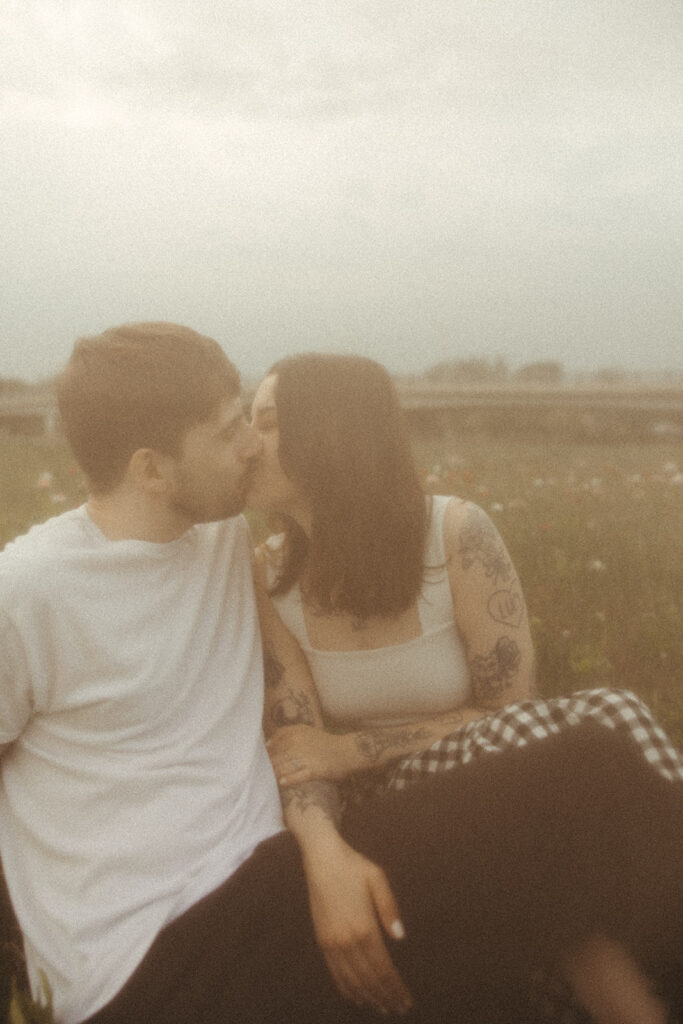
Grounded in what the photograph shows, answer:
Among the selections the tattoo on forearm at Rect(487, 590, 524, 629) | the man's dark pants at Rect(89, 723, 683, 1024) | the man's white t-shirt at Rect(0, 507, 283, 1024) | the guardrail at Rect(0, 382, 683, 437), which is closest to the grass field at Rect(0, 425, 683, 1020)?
the man's white t-shirt at Rect(0, 507, 283, 1024)

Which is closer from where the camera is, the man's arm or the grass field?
the man's arm

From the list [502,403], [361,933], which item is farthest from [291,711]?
[502,403]

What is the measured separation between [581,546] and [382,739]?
2.66 m

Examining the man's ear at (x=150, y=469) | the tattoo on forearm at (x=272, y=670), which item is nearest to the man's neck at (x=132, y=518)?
the man's ear at (x=150, y=469)

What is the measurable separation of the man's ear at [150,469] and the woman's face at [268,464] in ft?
1.29

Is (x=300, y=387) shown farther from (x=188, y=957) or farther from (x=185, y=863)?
(x=188, y=957)

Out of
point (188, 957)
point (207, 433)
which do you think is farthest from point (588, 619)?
point (188, 957)

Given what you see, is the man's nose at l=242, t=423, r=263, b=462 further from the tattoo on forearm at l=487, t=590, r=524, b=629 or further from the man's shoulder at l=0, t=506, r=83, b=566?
the tattoo on forearm at l=487, t=590, r=524, b=629

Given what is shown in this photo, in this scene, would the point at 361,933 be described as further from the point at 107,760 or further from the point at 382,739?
the point at 382,739

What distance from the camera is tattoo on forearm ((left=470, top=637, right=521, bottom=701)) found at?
113 inches

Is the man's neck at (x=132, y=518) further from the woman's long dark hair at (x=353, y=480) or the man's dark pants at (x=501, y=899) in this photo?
the man's dark pants at (x=501, y=899)

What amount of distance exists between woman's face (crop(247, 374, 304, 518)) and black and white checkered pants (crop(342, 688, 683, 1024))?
949 mm

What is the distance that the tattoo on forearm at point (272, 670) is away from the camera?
2.94 metres

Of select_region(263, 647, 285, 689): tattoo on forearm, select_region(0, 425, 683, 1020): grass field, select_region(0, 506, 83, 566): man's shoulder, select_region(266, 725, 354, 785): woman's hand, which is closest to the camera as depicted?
select_region(0, 506, 83, 566): man's shoulder
